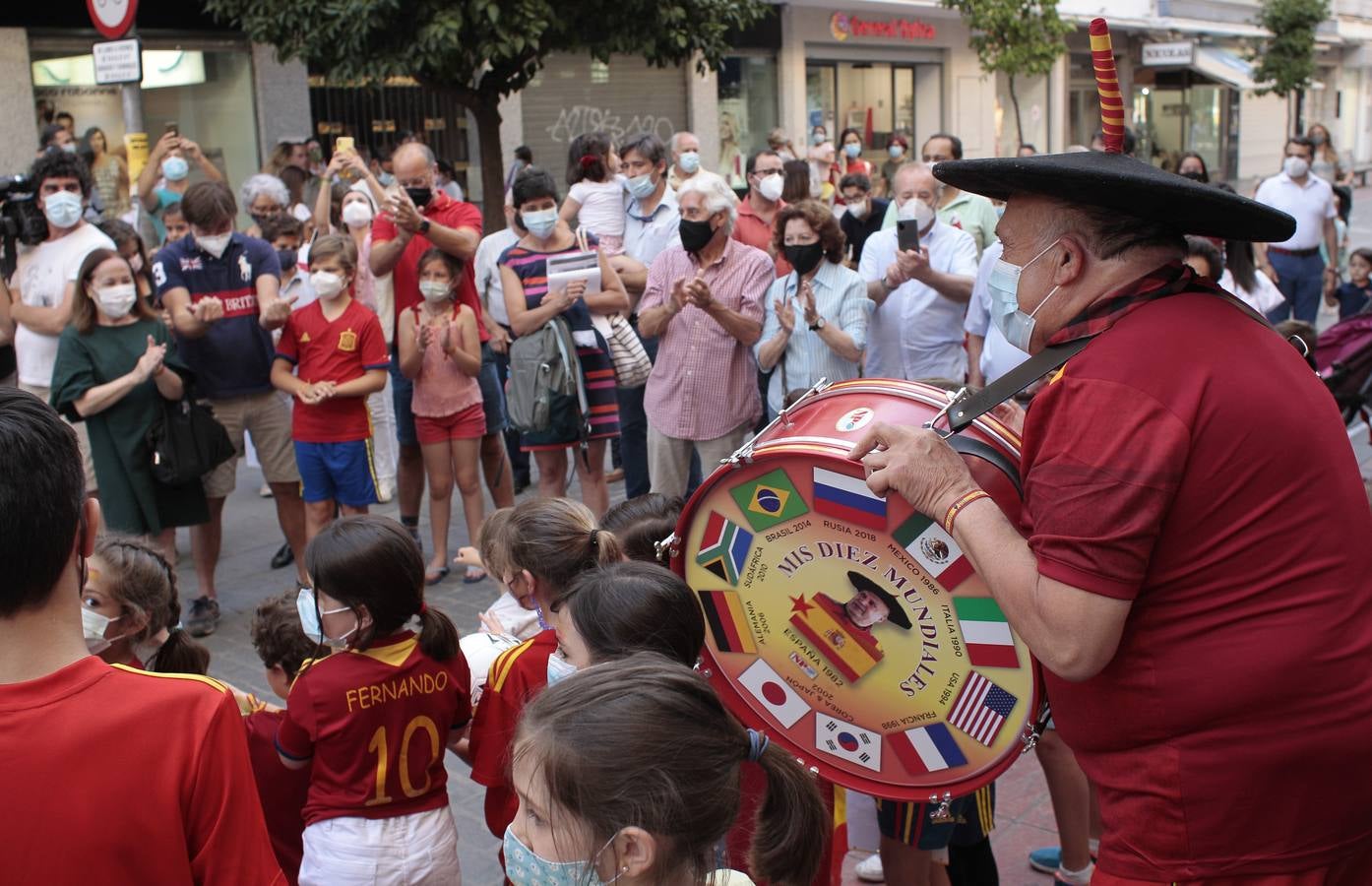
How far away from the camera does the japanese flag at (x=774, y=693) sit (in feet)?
10.00

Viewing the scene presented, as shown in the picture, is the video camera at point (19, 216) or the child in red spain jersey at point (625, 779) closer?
the child in red spain jersey at point (625, 779)

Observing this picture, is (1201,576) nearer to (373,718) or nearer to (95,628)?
(373,718)

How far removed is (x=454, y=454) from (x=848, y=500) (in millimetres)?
4363

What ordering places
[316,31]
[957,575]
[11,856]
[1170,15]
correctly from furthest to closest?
[1170,15], [316,31], [957,575], [11,856]

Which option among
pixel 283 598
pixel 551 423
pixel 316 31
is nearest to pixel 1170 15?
pixel 316 31

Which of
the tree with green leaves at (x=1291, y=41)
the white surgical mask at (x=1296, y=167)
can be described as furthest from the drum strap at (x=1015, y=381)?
the tree with green leaves at (x=1291, y=41)

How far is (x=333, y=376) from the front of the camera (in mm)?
6285

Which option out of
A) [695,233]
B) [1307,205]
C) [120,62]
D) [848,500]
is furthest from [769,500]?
[1307,205]

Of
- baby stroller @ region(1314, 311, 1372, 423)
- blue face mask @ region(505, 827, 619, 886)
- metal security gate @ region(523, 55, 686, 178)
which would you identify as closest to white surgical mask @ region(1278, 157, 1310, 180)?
baby stroller @ region(1314, 311, 1372, 423)

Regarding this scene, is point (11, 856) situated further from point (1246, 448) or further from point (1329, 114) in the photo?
point (1329, 114)

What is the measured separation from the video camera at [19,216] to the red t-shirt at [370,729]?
176 inches

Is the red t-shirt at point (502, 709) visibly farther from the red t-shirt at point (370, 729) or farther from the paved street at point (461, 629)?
the paved street at point (461, 629)

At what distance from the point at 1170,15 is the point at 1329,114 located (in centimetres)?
1433

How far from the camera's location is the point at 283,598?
3527mm
